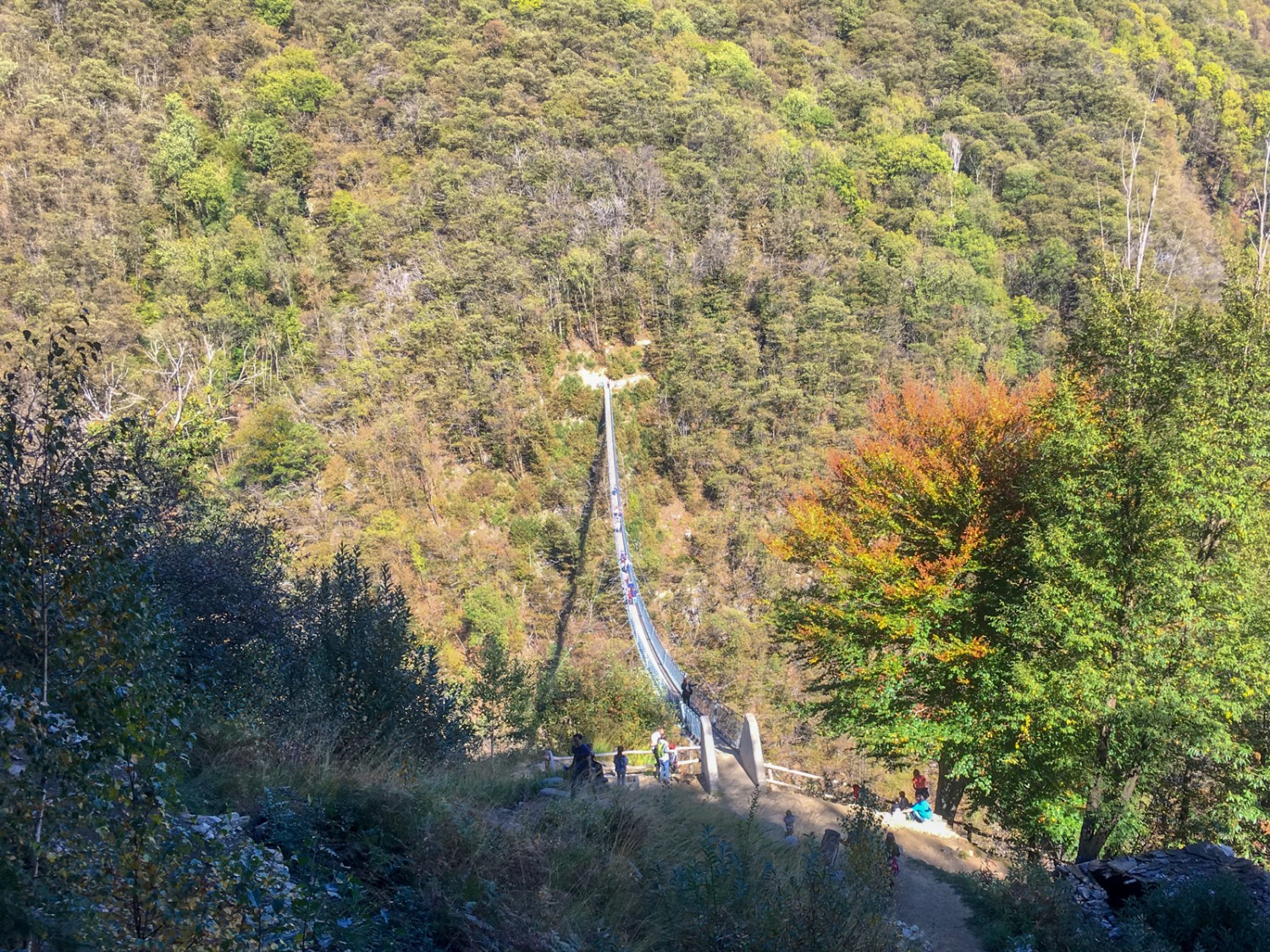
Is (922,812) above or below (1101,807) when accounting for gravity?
below

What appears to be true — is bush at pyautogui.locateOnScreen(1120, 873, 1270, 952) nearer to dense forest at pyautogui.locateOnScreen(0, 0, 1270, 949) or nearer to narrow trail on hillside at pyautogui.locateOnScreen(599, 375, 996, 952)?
narrow trail on hillside at pyautogui.locateOnScreen(599, 375, 996, 952)

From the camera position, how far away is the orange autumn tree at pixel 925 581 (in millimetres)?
11711

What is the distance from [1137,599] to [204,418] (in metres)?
17.6

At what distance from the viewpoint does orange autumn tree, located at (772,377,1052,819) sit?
461 inches

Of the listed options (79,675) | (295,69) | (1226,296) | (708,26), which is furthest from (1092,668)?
(708,26)

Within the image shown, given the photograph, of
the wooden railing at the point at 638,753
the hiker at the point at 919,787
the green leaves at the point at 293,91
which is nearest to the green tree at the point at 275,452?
the wooden railing at the point at 638,753

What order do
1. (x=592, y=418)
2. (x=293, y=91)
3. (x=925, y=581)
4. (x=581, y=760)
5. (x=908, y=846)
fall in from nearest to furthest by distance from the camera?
(x=581, y=760) → (x=908, y=846) → (x=925, y=581) → (x=592, y=418) → (x=293, y=91)

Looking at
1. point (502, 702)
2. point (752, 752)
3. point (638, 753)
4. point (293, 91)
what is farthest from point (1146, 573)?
point (293, 91)

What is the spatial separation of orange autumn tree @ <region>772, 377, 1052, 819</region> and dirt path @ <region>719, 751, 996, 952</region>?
1211 mm

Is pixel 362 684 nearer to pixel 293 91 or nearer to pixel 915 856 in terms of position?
pixel 915 856

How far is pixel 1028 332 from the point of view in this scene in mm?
46781

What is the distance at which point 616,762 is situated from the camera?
10.6 metres

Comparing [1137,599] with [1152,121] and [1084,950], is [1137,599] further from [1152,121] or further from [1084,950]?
[1152,121]

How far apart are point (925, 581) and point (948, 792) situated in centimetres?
408
